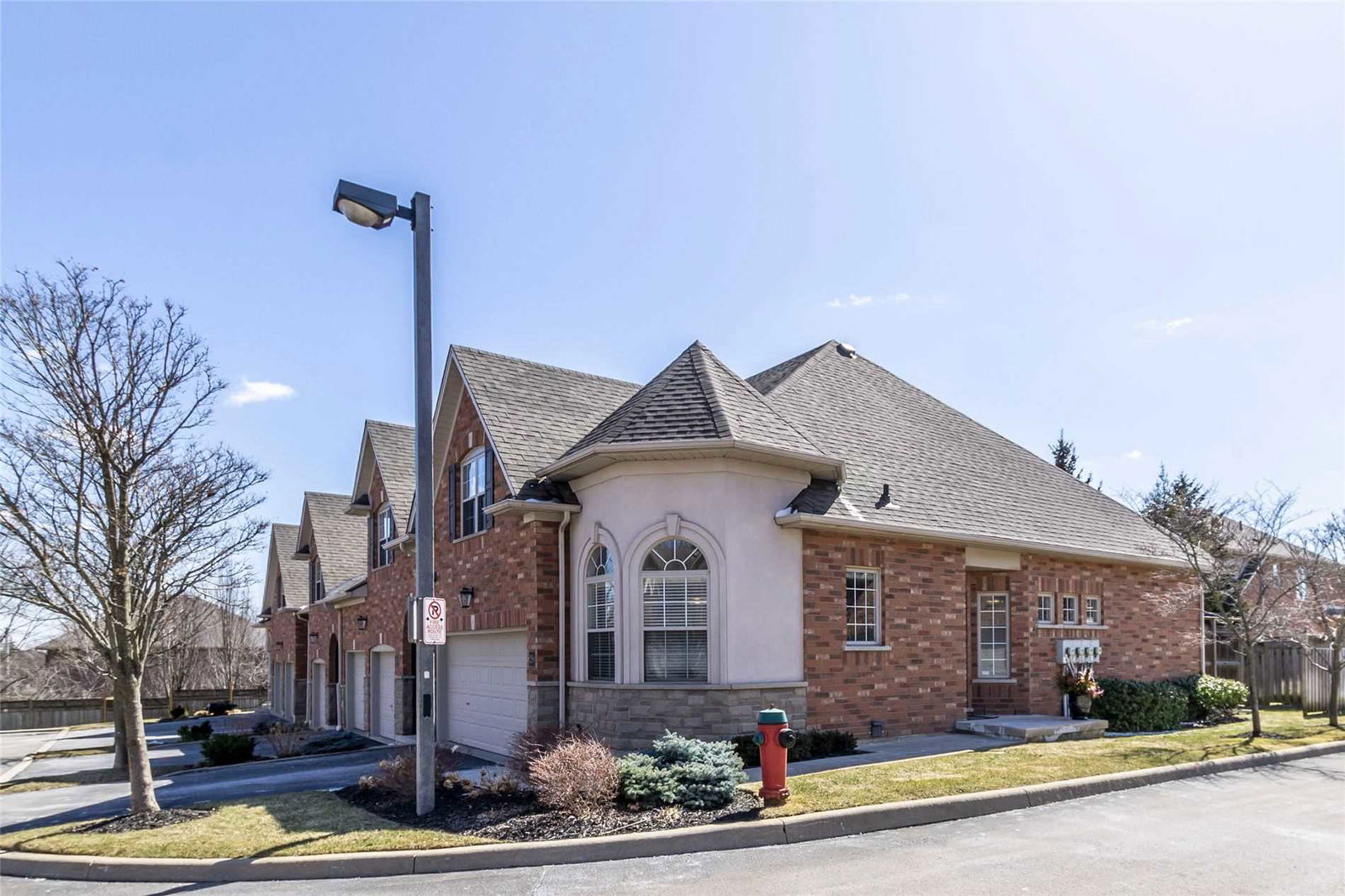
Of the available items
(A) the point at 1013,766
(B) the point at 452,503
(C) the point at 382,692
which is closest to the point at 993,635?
(A) the point at 1013,766

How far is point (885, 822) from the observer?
30.9ft

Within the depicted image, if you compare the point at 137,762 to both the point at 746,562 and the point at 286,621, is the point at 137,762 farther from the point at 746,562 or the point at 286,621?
the point at 286,621

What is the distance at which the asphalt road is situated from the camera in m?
7.43

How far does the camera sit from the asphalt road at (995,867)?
24.4 ft

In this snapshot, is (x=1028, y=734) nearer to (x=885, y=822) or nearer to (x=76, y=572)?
(x=885, y=822)

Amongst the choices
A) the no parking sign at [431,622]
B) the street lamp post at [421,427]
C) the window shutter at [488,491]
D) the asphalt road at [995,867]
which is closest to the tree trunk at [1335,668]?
the asphalt road at [995,867]

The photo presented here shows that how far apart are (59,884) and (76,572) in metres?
3.93

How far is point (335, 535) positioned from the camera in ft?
105

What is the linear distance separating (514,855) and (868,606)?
26.0 feet

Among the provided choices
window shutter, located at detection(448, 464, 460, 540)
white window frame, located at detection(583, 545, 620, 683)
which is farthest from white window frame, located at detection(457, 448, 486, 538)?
white window frame, located at detection(583, 545, 620, 683)

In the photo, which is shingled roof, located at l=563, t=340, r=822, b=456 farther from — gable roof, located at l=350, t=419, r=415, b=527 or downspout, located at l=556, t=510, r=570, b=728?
gable roof, located at l=350, t=419, r=415, b=527

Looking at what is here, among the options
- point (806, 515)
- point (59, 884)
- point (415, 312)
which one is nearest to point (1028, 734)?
point (806, 515)

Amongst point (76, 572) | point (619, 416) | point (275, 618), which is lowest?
point (275, 618)

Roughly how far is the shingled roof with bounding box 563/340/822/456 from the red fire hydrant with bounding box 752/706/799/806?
4.42 m
